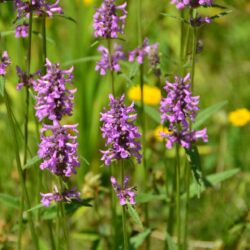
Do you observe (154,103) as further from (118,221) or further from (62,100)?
(62,100)

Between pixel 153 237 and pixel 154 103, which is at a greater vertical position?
pixel 154 103

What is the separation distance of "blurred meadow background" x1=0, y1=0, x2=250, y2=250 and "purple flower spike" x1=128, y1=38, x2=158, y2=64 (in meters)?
0.06

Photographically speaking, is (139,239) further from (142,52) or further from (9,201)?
(142,52)

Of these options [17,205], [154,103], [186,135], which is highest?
[154,103]

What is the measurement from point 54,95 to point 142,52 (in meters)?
1.06

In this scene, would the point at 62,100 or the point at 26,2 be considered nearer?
the point at 62,100

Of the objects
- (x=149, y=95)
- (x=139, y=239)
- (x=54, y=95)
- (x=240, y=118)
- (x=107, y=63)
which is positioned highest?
(x=149, y=95)

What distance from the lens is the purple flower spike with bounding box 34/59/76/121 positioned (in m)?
1.96

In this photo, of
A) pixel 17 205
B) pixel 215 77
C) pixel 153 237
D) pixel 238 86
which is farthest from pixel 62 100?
pixel 215 77

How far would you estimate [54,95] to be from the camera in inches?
76.5

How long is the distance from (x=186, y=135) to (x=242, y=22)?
13.8 ft

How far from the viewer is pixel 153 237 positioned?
13.3ft

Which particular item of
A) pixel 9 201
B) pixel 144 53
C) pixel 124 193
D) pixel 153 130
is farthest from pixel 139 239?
pixel 153 130

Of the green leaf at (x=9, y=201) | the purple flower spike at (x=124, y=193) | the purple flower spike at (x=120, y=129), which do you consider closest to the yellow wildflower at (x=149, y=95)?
the green leaf at (x=9, y=201)
